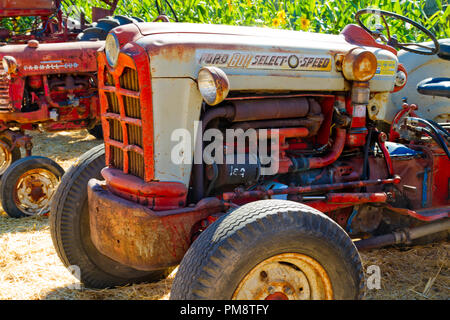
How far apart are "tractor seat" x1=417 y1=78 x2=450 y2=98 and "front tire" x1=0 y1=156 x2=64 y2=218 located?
3.45m

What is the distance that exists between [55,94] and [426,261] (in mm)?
4454

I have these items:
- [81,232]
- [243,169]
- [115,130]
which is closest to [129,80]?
[115,130]

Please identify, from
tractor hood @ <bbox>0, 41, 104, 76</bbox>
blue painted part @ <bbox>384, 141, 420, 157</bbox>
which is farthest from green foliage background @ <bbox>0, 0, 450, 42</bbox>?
blue painted part @ <bbox>384, 141, 420, 157</bbox>

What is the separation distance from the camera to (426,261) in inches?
148

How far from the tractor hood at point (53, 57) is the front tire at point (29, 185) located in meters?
1.31

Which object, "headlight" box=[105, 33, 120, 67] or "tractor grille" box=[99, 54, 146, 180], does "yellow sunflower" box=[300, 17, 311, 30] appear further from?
"headlight" box=[105, 33, 120, 67]

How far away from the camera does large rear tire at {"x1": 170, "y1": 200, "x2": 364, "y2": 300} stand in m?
2.18

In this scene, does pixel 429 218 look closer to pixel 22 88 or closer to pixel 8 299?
pixel 8 299

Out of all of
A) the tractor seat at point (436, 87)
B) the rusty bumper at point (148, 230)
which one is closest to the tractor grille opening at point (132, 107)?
the rusty bumper at point (148, 230)

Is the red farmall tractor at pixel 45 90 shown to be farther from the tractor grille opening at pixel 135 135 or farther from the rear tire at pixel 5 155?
the tractor grille opening at pixel 135 135

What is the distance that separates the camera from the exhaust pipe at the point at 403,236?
3164 mm

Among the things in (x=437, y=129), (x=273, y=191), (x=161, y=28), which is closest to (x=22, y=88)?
(x=161, y=28)

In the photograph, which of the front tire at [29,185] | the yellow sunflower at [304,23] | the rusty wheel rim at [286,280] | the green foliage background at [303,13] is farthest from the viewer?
the yellow sunflower at [304,23]

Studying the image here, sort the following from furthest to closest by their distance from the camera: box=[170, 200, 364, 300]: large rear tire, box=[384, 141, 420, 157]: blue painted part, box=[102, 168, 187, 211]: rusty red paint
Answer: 1. box=[384, 141, 420, 157]: blue painted part
2. box=[102, 168, 187, 211]: rusty red paint
3. box=[170, 200, 364, 300]: large rear tire
